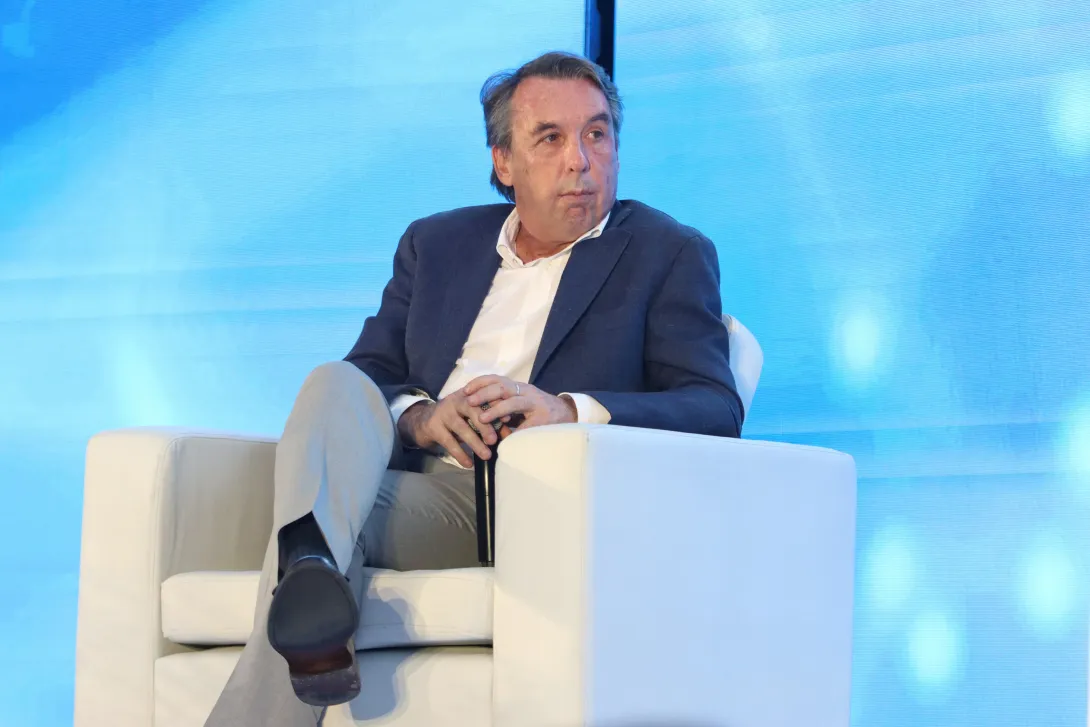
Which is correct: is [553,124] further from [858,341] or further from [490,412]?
[858,341]

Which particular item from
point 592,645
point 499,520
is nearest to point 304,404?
point 499,520

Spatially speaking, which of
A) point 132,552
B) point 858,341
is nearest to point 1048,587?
point 858,341

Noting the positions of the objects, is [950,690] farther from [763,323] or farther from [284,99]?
[284,99]

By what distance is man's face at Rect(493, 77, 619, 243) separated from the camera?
6.69 feet

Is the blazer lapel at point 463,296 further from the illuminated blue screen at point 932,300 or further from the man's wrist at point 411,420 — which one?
the illuminated blue screen at point 932,300

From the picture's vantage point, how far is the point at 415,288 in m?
2.11

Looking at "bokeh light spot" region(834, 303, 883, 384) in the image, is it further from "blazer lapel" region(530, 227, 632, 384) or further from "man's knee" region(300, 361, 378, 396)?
"man's knee" region(300, 361, 378, 396)

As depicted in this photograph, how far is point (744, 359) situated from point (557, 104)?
56 cm

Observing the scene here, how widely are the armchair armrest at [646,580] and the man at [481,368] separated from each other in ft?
0.67

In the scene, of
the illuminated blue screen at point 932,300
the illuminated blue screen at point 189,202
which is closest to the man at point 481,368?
the illuminated blue screen at point 932,300

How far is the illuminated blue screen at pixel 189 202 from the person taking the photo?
2863 mm

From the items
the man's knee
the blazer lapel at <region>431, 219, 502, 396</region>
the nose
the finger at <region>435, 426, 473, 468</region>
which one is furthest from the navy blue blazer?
the man's knee

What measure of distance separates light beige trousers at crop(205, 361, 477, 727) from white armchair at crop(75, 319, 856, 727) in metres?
0.11

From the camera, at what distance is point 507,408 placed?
160cm
